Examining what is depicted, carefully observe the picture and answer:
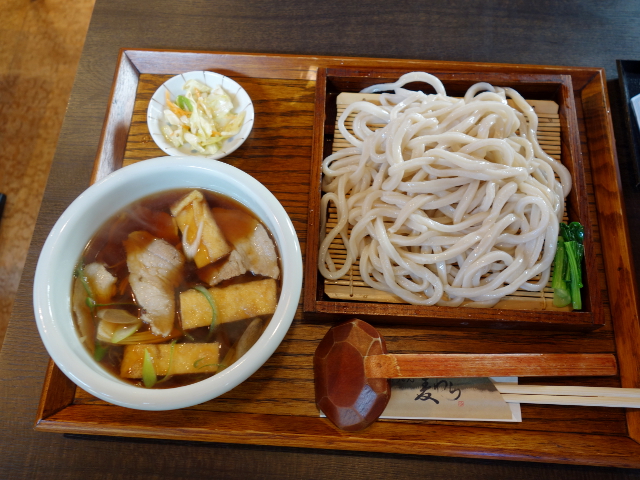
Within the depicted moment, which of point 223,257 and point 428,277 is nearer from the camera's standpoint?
point 223,257

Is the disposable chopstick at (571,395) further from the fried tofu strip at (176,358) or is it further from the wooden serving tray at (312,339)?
the fried tofu strip at (176,358)

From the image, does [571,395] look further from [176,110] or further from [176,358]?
[176,110]

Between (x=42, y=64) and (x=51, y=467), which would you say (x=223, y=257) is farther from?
(x=42, y=64)

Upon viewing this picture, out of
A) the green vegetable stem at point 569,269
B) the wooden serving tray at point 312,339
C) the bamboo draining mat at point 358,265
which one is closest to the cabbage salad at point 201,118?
the wooden serving tray at point 312,339

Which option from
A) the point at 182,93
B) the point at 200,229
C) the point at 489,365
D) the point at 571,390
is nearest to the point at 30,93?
the point at 182,93

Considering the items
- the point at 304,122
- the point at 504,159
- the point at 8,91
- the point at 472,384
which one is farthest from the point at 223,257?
the point at 8,91

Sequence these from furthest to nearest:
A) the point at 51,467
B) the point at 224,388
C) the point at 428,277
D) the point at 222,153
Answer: the point at 222,153
the point at 428,277
the point at 51,467
the point at 224,388
